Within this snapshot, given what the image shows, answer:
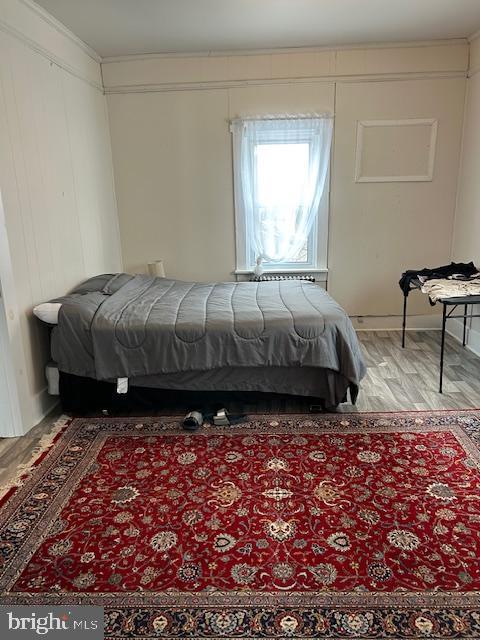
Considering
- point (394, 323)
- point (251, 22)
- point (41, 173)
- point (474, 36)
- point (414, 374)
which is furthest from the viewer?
point (394, 323)

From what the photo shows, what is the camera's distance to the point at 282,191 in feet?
14.9

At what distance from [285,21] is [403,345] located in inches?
114

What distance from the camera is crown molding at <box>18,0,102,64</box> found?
3.04 m

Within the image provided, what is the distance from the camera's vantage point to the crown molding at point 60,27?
304cm

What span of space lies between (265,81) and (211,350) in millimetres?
2841

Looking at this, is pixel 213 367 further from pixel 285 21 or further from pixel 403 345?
pixel 285 21

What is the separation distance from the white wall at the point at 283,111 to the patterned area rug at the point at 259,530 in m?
2.25

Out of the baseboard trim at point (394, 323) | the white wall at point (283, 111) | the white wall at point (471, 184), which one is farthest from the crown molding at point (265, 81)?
the baseboard trim at point (394, 323)

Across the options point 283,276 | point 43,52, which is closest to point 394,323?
point 283,276

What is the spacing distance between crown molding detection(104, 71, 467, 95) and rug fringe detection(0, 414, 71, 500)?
3.10 metres

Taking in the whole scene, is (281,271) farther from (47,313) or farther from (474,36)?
(474,36)

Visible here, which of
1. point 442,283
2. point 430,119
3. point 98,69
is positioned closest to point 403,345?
point 442,283

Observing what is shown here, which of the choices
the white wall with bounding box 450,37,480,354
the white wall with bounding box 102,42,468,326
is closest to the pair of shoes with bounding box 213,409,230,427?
the white wall with bounding box 102,42,468,326

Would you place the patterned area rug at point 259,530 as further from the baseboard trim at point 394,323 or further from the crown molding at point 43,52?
the crown molding at point 43,52
